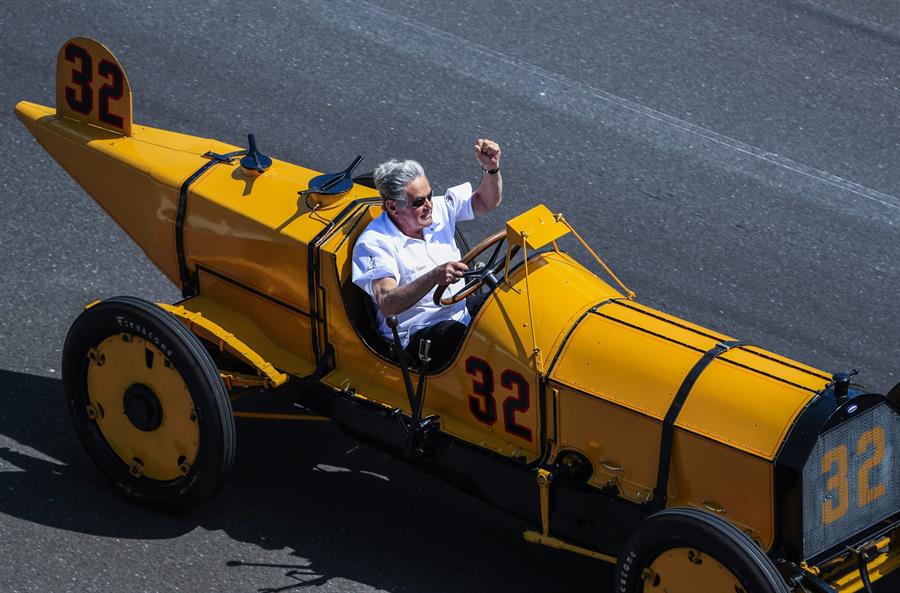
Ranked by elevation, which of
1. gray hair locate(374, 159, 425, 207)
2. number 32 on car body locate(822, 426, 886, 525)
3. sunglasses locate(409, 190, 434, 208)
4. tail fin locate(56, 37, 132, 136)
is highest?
tail fin locate(56, 37, 132, 136)

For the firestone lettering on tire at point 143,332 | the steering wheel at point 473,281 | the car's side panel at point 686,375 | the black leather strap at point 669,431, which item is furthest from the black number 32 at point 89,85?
the black leather strap at point 669,431

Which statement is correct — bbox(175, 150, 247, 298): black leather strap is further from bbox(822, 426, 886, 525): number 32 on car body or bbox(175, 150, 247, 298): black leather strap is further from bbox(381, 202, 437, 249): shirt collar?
bbox(822, 426, 886, 525): number 32 on car body

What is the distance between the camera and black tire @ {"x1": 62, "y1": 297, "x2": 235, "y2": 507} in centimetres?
627

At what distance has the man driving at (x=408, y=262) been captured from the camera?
6316 mm

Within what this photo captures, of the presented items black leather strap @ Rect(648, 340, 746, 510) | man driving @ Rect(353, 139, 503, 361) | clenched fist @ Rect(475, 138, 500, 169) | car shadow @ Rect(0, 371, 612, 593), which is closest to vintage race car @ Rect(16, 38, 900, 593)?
black leather strap @ Rect(648, 340, 746, 510)

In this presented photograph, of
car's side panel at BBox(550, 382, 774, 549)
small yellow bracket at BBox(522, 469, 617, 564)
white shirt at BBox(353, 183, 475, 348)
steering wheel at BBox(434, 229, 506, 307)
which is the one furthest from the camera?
white shirt at BBox(353, 183, 475, 348)

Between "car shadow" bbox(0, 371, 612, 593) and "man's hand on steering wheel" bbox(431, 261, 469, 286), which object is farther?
"car shadow" bbox(0, 371, 612, 593)

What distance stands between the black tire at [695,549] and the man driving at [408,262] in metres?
1.31

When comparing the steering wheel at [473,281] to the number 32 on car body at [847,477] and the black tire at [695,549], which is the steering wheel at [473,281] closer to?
the black tire at [695,549]

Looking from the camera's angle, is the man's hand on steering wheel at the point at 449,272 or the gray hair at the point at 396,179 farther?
the gray hair at the point at 396,179

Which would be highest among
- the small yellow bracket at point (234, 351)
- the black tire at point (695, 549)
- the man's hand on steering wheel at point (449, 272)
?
the man's hand on steering wheel at point (449, 272)

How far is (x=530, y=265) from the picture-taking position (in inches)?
247

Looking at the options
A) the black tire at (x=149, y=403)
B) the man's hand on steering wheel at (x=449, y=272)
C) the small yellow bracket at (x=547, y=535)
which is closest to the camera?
the small yellow bracket at (x=547, y=535)

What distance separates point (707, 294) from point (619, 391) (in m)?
3.09
